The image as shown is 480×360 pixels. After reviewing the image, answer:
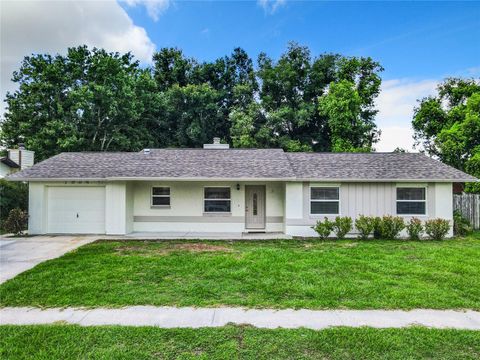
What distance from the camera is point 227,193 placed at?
14.6 meters

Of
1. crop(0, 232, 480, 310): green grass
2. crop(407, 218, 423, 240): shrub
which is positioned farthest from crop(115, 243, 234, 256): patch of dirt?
crop(407, 218, 423, 240): shrub

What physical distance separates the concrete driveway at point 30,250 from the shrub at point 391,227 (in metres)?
11.9

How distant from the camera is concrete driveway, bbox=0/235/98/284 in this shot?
8297 millimetres

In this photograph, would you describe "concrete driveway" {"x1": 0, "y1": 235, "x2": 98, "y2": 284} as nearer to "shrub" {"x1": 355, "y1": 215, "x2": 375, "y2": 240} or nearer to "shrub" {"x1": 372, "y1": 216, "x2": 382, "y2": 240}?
"shrub" {"x1": 355, "y1": 215, "x2": 375, "y2": 240}

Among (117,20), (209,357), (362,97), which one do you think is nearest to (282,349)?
(209,357)

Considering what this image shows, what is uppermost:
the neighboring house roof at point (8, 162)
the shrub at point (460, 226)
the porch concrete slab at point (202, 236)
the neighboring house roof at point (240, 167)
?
the neighboring house roof at point (8, 162)

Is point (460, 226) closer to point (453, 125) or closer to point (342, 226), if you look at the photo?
point (342, 226)

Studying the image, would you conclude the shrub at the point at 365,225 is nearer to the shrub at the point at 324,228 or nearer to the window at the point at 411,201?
the shrub at the point at 324,228

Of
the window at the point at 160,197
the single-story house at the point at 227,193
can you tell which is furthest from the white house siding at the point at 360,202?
the window at the point at 160,197

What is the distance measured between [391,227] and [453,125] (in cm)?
1357

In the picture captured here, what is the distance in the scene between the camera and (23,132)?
78.9ft

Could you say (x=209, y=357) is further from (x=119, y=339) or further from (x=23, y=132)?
(x=23, y=132)

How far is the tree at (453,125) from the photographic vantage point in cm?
1984

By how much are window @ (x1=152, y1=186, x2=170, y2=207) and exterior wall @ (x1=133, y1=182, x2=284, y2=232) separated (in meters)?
0.18
